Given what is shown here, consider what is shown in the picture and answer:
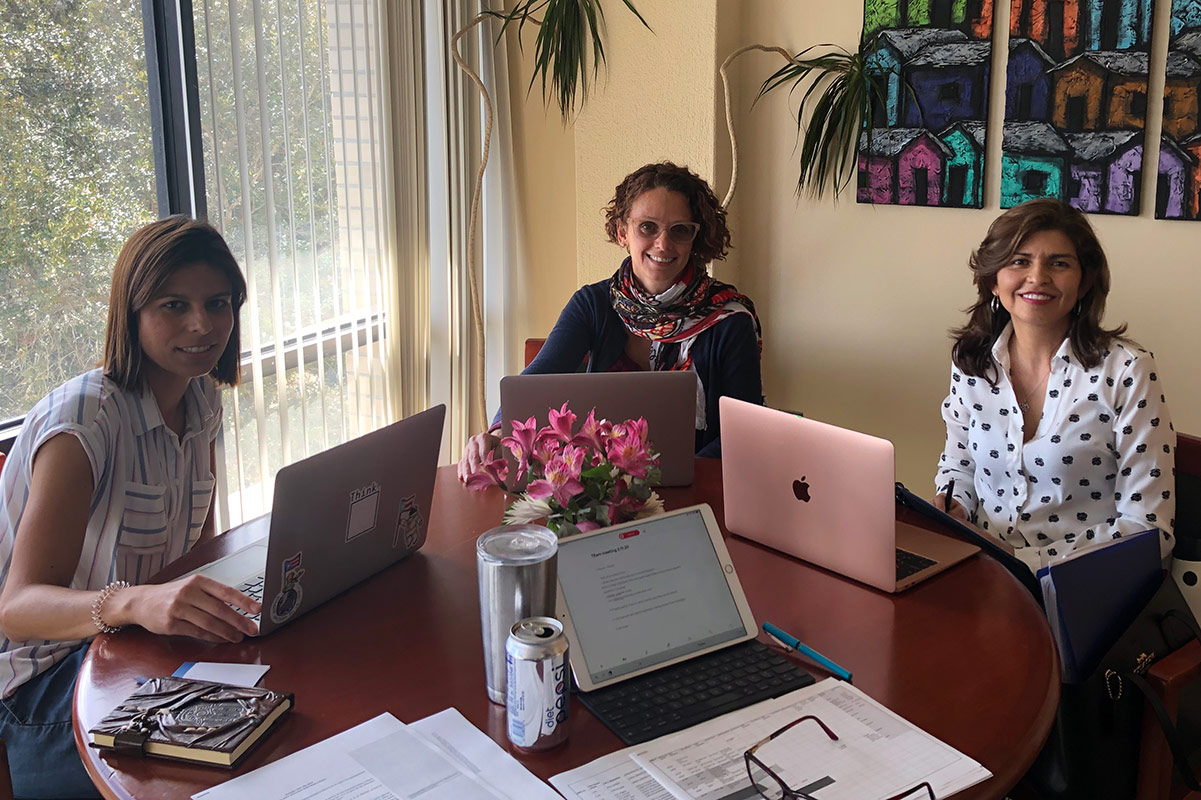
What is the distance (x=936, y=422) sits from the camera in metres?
3.06

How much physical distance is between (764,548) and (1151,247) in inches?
63.7

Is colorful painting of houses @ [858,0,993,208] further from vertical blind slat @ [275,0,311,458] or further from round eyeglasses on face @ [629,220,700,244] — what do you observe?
vertical blind slat @ [275,0,311,458]

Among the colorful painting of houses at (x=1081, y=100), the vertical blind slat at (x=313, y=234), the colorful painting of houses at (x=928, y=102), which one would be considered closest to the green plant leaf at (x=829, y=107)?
the colorful painting of houses at (x=928, y=102)

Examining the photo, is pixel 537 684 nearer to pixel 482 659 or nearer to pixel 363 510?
pixel 482 659

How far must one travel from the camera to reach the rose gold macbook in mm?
1428

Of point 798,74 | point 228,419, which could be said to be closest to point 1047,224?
point 798,74

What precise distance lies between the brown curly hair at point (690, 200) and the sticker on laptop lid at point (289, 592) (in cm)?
150

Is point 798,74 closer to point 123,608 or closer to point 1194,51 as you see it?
point 1194,51

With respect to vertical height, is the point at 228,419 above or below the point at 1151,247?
below

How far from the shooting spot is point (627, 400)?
1877 millimetres

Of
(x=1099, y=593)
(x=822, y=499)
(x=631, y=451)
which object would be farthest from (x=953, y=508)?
(x=631, y=451)

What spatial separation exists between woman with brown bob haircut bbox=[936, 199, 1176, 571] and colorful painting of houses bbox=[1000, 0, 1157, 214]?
22.2 inches

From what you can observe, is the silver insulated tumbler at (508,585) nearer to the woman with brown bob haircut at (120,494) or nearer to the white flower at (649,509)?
the white flower at (649,509)

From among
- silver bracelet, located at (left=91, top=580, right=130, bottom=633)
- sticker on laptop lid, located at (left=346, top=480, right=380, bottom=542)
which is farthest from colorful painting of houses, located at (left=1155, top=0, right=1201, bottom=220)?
silver bracelet, located at (left=91, top=580, right=130, bottom=633)
